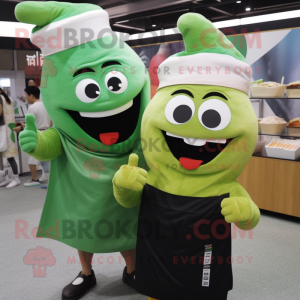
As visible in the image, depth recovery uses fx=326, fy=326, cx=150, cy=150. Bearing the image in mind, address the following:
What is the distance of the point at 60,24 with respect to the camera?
1845 mm

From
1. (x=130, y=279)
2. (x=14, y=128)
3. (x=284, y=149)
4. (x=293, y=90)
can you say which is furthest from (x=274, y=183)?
(x=14, y=128)

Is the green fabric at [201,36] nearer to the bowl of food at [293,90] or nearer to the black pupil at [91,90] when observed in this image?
the black pupil at [91,90]

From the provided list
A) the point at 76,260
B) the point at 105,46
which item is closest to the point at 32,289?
the point at 76,260

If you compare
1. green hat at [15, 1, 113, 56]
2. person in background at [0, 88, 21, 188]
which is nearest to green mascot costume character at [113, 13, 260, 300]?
green hat at [15, 1, 113, 56]

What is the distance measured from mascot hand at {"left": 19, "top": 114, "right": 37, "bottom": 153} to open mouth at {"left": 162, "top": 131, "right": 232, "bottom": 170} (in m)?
0.79

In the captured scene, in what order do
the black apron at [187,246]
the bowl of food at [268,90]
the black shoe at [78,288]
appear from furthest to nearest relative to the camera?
the bowl of food at [268,90] → the black shoe at [78,288] → the black apron at [187,246]

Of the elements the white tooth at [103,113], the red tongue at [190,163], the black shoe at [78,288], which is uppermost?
the white tooth at [103,113]

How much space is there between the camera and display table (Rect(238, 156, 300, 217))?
11.9 ft

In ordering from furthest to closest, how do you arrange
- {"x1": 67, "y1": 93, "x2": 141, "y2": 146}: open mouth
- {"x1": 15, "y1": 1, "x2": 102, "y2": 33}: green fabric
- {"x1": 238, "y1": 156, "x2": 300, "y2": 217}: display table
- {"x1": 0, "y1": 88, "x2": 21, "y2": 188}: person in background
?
1. {"x1": 0, "y1": 88, "x2": 21, "y2": 188}: person in background
2. {"x1": 238, "y1": 156, "x2": 300, "y2": 217}: display table
3. {"x1": 67, "y1": 93, "x2": 141, "y2": 146}: open mouth
4. {"x1": 15, "y1": 1, "x2": 102, "y2": 33}: green fabric

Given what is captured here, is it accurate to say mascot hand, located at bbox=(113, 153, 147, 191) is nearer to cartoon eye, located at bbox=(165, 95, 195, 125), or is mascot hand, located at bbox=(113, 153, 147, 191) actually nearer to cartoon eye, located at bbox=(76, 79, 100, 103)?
cartoon eye, located at bbox=(165, 95, 195, 125)

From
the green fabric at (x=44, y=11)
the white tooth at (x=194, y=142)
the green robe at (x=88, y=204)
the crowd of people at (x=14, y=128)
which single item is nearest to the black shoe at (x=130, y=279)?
the green robe at (x=88, y=204)

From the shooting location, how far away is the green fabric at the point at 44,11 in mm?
1792

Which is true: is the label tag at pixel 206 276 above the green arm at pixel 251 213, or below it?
below

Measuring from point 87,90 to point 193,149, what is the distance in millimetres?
681
